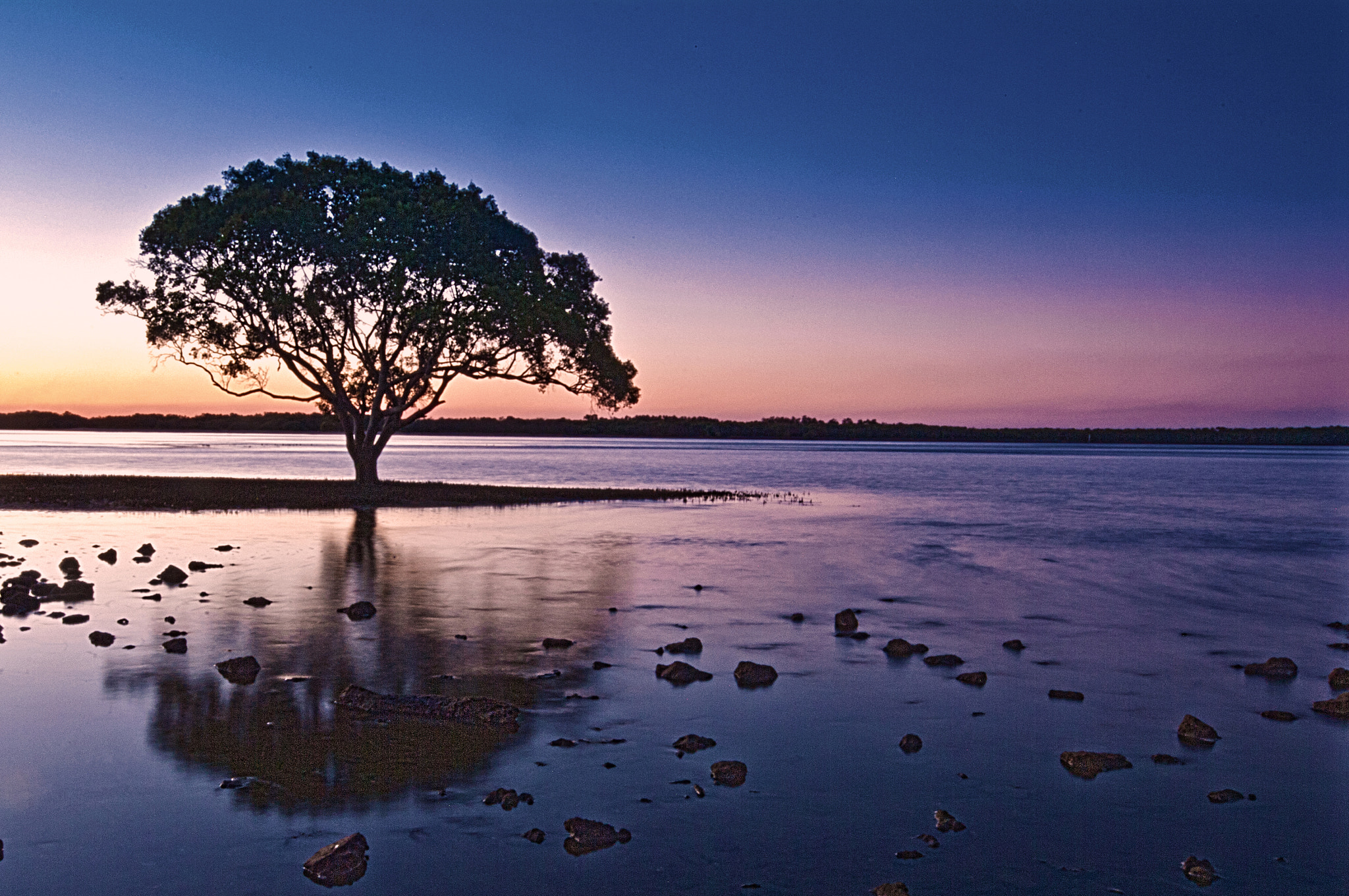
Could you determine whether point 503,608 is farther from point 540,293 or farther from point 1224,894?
point 540,293

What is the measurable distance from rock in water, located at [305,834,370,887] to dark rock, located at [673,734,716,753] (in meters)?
3.92

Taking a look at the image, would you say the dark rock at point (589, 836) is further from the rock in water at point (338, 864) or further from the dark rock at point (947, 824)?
the dark rock at point (947, 824)

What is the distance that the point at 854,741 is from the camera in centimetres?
1111

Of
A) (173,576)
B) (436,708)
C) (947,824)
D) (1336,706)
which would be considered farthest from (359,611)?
(1336,706)

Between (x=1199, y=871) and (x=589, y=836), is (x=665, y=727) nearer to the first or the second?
(x=589, y=836)

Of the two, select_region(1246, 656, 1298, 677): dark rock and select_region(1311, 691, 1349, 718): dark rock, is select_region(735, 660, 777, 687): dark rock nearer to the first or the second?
select_region(1311, 691, 1349, 718): dark rock

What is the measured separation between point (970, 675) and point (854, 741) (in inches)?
138

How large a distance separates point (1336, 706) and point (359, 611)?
15.1 metres

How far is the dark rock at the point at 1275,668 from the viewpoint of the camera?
1489cm

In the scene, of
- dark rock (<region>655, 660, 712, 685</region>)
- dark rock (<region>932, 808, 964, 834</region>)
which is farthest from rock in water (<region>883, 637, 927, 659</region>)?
dark rock (<region>932, 808, 964, 834</region>)

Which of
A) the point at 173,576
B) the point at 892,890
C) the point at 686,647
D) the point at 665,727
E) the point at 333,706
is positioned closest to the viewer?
the point at 892,890

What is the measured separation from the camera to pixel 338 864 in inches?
289

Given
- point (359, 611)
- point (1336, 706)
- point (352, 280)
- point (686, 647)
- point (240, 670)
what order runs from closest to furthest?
point (1336, 706) < point (240, 670) < point (686, 647) < point (359, 611) < point (352, 280)

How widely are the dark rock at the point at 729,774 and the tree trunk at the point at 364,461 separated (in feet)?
134
